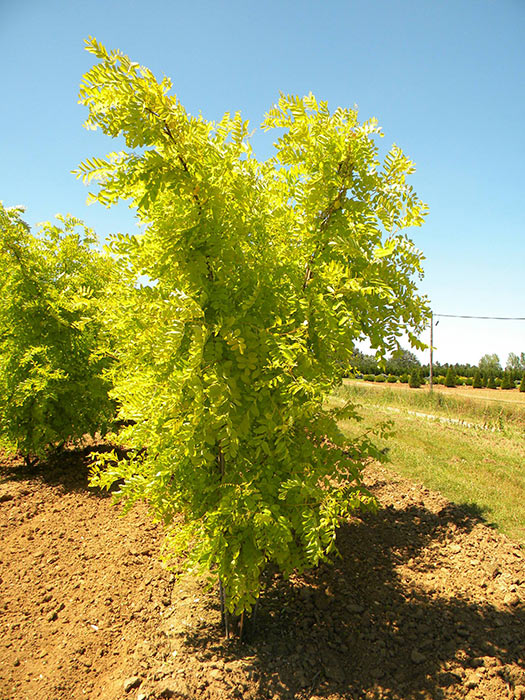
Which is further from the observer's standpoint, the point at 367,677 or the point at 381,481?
the point at 381,481

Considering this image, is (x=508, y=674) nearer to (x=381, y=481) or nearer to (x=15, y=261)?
(x=381, y=481)

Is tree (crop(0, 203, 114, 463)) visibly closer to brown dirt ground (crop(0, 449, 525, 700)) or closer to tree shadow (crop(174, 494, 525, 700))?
brown dirt ground (crop(0, 449, 525, 700))

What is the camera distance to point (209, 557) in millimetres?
2324

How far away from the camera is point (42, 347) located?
240 inches

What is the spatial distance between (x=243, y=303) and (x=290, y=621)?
250 centimetres

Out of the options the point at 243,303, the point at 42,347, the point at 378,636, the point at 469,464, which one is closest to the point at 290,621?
the point at 378,636

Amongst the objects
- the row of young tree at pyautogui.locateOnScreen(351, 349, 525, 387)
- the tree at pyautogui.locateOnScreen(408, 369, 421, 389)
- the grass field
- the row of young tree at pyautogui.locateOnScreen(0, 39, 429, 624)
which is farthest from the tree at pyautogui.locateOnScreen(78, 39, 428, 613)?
the tree at pyautogui.locateOnScreen(408, 369, 421, 389)

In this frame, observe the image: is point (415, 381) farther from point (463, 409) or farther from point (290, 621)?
point (290, 621)

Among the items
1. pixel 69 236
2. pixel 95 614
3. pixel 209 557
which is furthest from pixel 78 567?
pixel 69 236

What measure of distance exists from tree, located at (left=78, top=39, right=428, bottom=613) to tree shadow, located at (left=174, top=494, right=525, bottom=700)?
681mm

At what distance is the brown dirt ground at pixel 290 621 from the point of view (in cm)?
263

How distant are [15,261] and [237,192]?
17.5 ft

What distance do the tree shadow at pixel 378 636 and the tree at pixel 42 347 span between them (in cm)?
430

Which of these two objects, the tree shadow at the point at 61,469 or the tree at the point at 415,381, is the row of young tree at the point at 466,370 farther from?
the tree shadow at the point at 61,469
